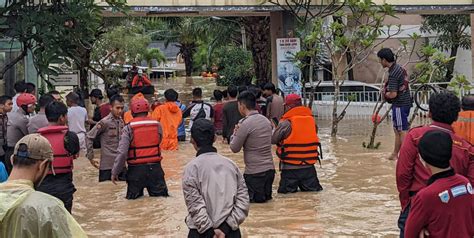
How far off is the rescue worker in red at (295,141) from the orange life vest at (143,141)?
1556mm

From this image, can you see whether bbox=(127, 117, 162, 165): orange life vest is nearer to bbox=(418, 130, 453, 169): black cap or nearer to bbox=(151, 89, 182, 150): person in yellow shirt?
bbox=(418, 130, 453, 169): black cap

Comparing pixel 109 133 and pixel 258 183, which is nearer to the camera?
pixel 258 183

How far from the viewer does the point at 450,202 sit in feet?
13.9

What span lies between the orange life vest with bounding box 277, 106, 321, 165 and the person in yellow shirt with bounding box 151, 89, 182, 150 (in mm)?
6587

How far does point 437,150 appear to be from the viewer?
14.0 feet

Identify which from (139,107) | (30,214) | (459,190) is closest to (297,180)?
(139,107)

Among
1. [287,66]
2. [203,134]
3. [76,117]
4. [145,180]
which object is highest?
[287,66]

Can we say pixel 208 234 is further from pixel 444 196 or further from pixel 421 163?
pixel 444 196

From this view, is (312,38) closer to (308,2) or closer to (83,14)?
(308,2)

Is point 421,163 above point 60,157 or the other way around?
above

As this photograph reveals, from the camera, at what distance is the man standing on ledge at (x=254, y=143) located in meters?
9.03

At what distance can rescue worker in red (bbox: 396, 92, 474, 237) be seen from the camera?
5.17 metres

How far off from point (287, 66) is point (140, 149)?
10.3 m

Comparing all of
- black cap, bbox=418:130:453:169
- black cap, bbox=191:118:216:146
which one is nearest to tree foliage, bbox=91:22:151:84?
black cap, bbox=191:118:216:146
